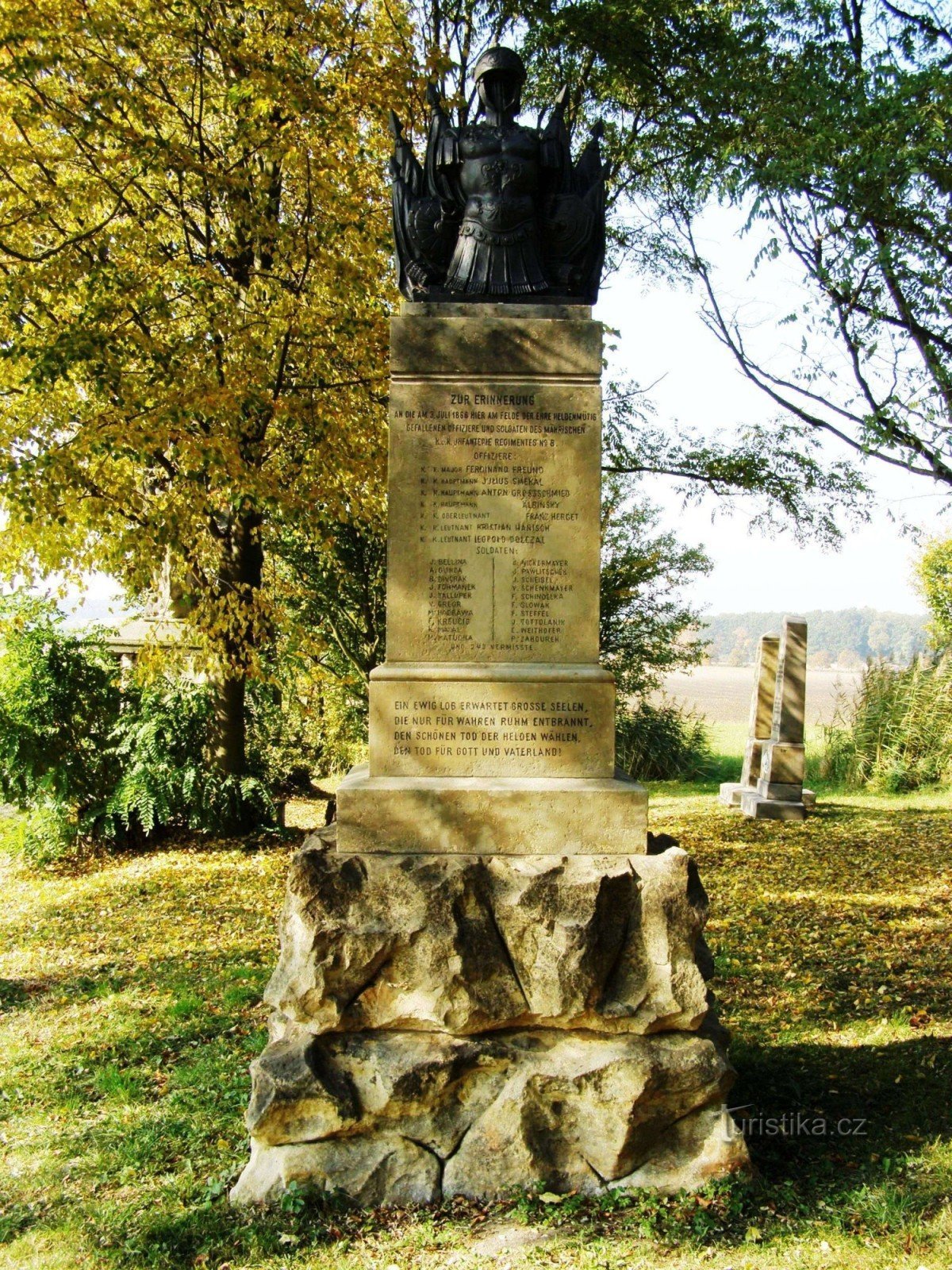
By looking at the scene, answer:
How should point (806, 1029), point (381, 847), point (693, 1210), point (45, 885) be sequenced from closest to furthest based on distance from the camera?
point (693, 1210), point (381, 847), point (806, 1029), point (45, 885)

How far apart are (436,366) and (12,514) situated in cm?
473

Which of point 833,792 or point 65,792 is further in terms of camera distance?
point 833,792

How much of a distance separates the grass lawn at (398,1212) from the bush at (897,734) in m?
6.45

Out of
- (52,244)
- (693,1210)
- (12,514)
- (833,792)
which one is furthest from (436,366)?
(833,792)

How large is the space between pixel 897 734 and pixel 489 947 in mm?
12986

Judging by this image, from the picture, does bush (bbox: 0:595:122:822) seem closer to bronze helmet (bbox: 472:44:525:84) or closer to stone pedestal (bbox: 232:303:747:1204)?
stone pedestal (bbox: 232:303:747:1204)

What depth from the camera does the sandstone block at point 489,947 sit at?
3697mm

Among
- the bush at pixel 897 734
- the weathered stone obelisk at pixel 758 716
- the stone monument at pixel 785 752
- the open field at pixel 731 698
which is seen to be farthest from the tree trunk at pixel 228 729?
the bush at pixel 897 734

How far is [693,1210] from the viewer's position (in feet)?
11.4

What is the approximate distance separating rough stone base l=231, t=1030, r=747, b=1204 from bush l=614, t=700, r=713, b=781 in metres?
13.1

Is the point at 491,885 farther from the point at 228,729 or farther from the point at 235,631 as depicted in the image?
the point at 228,729

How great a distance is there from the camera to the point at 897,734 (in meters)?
15.1

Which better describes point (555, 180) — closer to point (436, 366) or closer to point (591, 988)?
point (436, 366)

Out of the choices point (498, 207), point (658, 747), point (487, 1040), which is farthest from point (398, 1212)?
point (658, 747)
